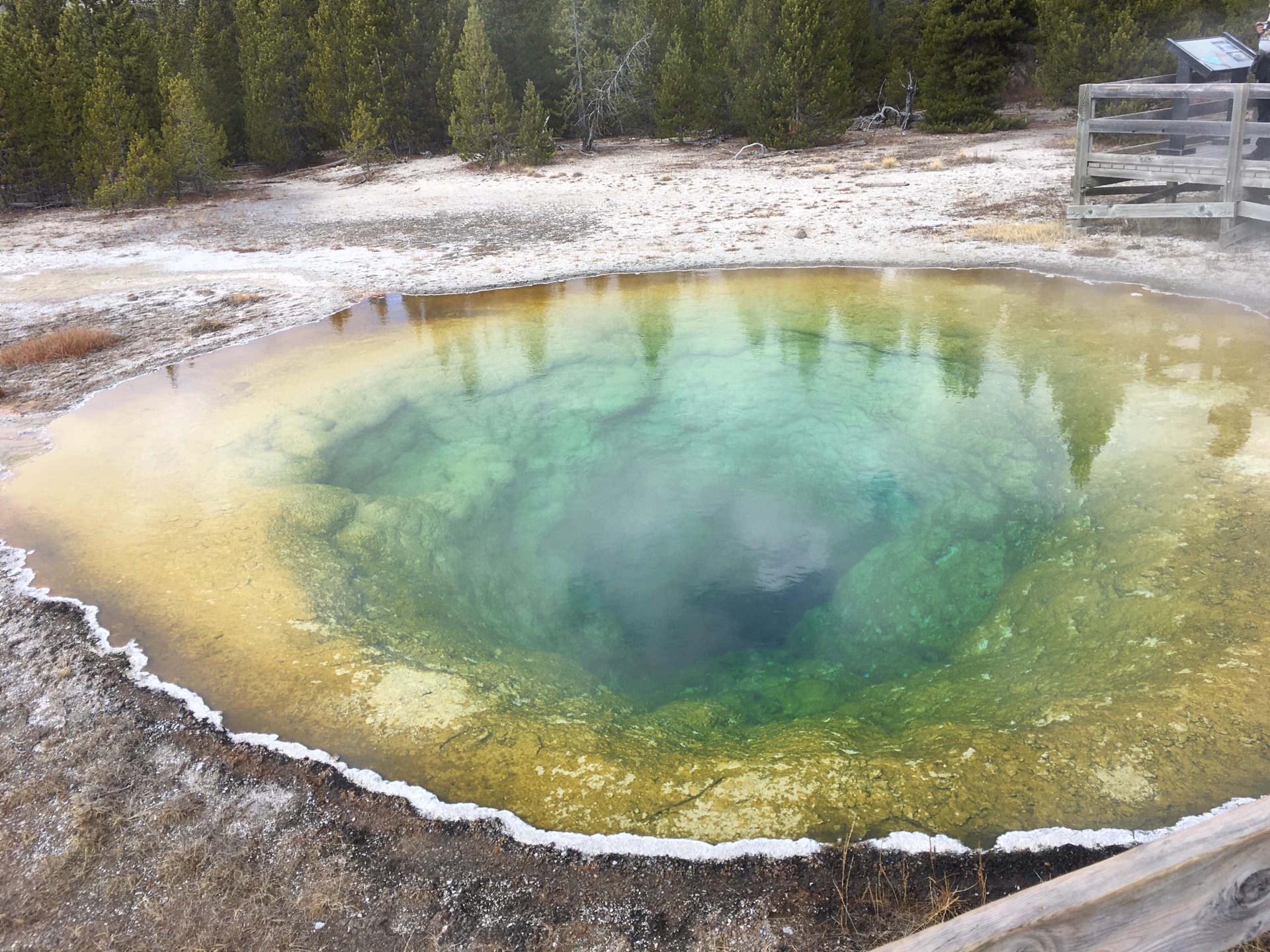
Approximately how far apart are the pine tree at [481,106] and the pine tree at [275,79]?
6.35 metres

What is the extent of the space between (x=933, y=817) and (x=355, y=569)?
365 cm

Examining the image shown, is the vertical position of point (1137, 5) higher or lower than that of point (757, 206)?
higher

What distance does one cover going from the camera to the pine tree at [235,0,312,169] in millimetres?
24484

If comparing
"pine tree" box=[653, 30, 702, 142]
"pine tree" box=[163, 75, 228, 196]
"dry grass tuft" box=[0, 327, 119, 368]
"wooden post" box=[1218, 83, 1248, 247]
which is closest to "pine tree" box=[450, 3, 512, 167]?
"pine tree" box=[653, 30, 702, 142]

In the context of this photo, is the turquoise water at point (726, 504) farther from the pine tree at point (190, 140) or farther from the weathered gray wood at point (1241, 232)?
the pine tree at point (190, 140)

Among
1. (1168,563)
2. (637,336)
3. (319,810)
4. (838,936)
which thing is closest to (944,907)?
(838,936)

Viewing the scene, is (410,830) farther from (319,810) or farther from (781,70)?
(781,70)

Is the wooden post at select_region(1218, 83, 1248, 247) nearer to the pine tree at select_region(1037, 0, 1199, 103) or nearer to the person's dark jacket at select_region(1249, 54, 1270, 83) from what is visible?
the person's dark jacket at select_region(1249, 54, 1270, 83)

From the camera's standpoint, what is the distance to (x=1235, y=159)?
9.23 m

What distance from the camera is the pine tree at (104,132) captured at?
19.2 m

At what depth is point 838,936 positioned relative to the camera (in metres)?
2.78

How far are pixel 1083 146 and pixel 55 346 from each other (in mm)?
12321

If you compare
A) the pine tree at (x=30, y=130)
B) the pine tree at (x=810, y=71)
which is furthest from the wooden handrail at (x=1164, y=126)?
the pine tree at (x=30, y=130)

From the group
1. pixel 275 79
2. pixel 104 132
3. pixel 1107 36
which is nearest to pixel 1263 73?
pixel 1107 36
